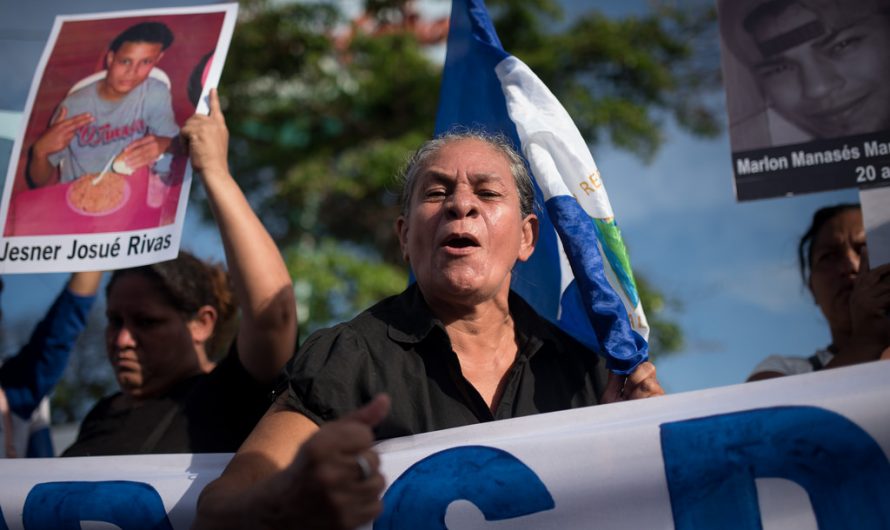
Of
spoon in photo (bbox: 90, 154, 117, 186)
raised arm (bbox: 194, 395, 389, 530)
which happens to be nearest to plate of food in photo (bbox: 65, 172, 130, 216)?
spoon in photo (bbox: 90, 154, 117, 186)

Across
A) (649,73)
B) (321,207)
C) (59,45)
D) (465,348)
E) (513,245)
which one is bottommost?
(465,348)

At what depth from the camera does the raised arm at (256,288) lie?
2229 mm

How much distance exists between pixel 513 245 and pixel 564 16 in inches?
354

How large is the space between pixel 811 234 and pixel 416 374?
1.55 m

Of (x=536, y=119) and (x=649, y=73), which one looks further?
(x=649, y=73)

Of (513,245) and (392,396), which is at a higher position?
(513,245)

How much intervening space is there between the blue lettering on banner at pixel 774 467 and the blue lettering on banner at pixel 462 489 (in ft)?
0.89

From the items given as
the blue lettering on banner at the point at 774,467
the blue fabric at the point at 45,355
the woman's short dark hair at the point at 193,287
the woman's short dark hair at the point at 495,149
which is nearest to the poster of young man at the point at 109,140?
the woman's short dark hair at the point at 193,287

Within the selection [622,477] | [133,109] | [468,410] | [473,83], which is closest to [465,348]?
[468,410]

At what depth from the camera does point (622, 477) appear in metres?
1.72

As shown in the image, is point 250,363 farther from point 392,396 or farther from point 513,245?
point 513,245

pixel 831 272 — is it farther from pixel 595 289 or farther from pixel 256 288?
pixel 256 288

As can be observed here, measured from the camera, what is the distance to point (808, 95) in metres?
2.30

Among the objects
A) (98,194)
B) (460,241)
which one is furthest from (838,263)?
(98,194)
